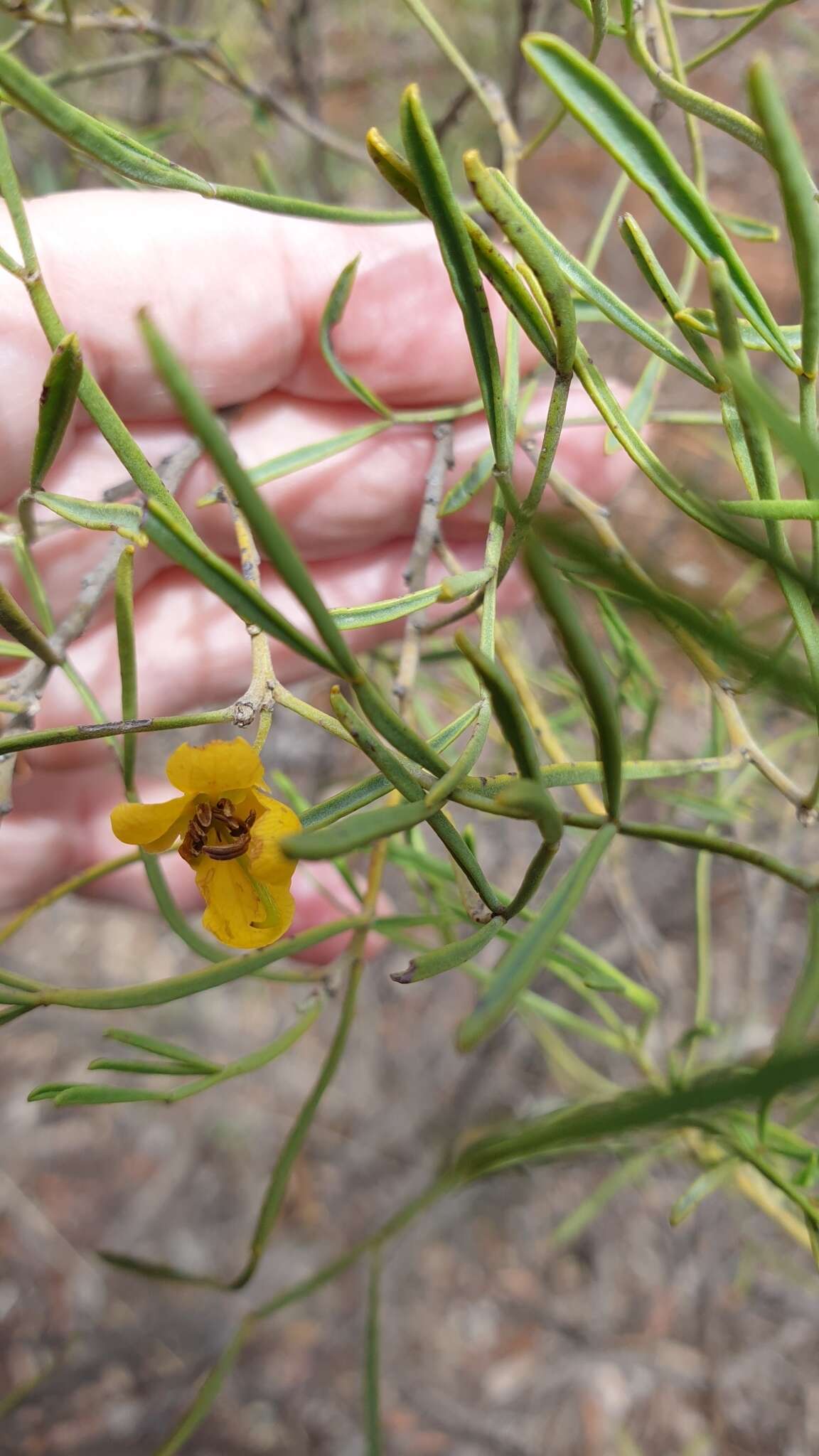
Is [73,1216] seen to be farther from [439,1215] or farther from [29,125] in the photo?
[29,125]

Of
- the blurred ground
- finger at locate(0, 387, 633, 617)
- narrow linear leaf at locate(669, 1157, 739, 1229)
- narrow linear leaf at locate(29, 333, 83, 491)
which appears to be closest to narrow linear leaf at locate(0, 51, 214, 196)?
narrow linear leaf at locate(29, 333, 83, 491)

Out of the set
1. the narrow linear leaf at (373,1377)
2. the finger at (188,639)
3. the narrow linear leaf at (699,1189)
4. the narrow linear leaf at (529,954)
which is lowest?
the narrow linear leaf at (373,1377)

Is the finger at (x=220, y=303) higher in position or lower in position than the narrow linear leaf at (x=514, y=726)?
higher

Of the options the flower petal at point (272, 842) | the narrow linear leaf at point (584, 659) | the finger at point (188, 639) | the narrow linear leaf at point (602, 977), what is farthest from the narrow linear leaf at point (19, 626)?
the finger at point (188, 639)

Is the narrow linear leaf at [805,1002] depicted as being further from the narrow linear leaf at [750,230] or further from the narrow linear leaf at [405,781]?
the narrow linear leaf at [750,230]

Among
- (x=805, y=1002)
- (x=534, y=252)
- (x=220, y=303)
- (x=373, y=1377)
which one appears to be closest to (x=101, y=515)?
(x=534, y=252)

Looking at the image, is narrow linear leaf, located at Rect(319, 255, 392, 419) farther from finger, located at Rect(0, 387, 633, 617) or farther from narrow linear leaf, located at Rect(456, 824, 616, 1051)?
narrow linear leaf, located at Rect(456, 824, 616, 1051)

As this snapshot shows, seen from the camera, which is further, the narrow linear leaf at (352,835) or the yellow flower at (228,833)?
the yellow flower at (228,833)

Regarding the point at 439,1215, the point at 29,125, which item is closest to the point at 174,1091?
the point at 29,125
